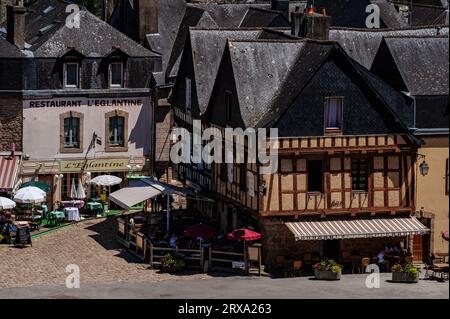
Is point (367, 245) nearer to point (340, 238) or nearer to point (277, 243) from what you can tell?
point (340, 238)

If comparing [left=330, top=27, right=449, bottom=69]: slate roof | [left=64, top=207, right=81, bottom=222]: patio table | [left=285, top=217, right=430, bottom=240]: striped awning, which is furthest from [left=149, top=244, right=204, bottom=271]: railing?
[left=330, top=27, right=449, bottom=69]: slate roof

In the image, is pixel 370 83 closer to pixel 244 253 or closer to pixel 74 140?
pixel 244 253

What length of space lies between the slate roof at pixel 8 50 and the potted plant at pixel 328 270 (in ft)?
64.2

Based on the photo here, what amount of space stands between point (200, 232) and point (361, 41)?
10.1 m

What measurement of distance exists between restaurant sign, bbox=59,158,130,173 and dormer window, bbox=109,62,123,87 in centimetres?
336

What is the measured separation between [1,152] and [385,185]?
61.9ft

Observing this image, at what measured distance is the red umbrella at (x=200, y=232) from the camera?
53.3m

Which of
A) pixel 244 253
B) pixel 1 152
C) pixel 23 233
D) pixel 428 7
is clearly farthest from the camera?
pixel 428 7

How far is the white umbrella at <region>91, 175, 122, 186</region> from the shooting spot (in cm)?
6456

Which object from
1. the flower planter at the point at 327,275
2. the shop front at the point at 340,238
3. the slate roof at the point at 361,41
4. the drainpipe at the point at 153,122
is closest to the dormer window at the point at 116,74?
the drainpipe at the point at 153,122

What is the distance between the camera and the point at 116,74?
6600 centimetres

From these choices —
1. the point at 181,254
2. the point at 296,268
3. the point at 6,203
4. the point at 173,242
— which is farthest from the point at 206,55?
the point at 296,268

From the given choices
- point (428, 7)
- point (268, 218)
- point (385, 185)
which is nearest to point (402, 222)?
point (385, 185)

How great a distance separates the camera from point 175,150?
64.6m
